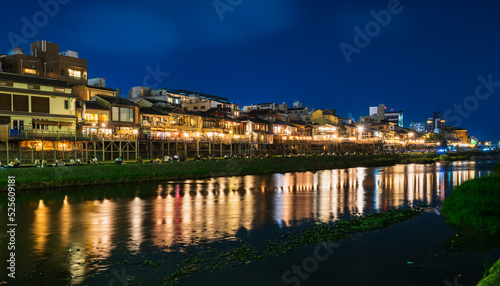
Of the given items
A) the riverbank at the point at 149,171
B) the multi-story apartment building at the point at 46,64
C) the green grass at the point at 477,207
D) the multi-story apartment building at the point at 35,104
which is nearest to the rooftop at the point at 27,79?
the multi-story apartment building at the point at 35,104

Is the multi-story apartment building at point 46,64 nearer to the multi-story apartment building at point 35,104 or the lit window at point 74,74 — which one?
the lit window at point 74,74

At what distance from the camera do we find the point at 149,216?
78.5 ft

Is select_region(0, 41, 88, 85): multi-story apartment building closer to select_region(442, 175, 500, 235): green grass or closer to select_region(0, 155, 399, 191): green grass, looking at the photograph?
select_region(0, 155, 399, 191): green grass

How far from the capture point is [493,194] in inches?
809

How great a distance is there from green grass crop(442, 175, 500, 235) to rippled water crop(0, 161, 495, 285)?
161 inches

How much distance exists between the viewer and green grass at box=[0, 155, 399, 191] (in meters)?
35.3

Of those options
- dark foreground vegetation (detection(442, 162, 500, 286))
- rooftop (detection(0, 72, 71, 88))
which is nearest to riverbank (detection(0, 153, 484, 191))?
rooftop (detection(0, 72, 71, 88))

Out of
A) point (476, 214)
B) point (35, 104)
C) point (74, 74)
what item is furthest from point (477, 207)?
point (74, 74)

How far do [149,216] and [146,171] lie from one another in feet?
70.0

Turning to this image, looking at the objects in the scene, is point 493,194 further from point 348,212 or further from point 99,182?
point 99,182

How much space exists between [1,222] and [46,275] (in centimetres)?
1247

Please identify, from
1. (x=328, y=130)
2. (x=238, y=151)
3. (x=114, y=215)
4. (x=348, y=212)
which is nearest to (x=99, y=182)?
(x=114, y=215)
